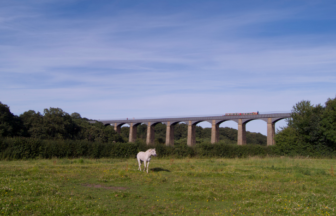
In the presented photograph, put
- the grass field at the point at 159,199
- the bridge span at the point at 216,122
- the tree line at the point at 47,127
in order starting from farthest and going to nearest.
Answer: the bridge span at the point at 216,122 → the tree line at the point at 47,127 → the grass field at the point at 159,199

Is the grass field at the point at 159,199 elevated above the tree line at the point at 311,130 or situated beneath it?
situated beneath

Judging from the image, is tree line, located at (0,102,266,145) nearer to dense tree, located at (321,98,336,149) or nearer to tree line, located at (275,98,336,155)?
tree line, located at (275,98,336,155)

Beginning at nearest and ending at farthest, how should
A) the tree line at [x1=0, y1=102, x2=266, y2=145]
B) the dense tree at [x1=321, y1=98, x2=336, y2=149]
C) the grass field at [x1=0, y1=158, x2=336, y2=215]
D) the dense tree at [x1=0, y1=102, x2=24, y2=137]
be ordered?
the grass field at [x1=0, y1=158, x2=336, y2=215] < the dense tree at [x1=321, y1=98, x2=336, y2=149] < the dense tree at [x1=0, y1=102, x2=24, y2=137] < the tree line at [x1=0, y1=102, x2=266, y2=145]

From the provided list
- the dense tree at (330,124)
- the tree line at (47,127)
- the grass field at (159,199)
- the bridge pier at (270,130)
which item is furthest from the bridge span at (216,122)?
the grass field at (159,199)

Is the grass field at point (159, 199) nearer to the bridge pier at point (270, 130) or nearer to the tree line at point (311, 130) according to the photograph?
the tree line at point (311, 130)

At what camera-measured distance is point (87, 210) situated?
7.31 metres

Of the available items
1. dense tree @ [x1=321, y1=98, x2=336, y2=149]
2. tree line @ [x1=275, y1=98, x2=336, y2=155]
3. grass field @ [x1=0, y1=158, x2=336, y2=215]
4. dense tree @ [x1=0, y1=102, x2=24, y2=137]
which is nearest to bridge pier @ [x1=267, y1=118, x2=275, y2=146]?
tree line @ [x1=275, y1=98, x2=336, y2=155]

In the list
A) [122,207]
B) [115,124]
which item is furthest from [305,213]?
[115,124]

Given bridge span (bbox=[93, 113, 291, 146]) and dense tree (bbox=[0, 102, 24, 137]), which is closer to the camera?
dense tree (bbox=[0, 102, 24, 137])

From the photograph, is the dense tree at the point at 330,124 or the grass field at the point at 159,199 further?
the dense tree at the point at 330,124

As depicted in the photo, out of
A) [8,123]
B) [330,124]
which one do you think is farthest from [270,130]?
[8,123]

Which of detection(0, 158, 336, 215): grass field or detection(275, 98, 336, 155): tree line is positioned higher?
detection(275, 98, 336, 155): tree line

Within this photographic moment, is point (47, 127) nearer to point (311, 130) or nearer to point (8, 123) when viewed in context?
point (8, 123)

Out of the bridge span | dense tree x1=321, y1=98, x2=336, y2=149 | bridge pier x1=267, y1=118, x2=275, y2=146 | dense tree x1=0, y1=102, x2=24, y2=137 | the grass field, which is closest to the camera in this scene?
the grass field
